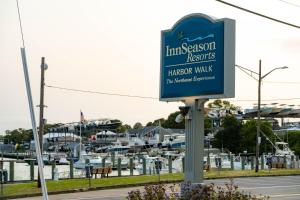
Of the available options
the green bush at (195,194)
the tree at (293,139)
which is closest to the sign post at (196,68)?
the green bush at (195,194)

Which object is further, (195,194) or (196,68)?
(196,68)

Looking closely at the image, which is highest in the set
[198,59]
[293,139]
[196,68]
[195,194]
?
[198,59]

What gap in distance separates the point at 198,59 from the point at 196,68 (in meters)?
0.25

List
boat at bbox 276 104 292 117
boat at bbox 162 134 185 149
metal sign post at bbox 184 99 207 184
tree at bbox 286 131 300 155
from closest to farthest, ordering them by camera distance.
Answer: metal sign post at bbox 184 99 207 184 → tree at bbox 286 131 300 155 → boat at bbox 162 134 185 149 → boat at bbox 276 104 292 117

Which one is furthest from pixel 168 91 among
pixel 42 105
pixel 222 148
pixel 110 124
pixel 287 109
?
pixel 110 124

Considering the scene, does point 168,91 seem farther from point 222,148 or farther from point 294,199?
point 222,148

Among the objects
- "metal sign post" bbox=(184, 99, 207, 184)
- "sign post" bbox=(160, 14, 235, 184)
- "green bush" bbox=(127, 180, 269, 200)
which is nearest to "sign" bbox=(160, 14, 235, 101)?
"sign post" bbox=(160, 14, 235, 184)

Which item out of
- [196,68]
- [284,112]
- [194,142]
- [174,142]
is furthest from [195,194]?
[284,112]

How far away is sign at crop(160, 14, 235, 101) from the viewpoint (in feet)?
48.0

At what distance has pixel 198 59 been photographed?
15180mm

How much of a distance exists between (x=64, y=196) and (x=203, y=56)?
36.8ft

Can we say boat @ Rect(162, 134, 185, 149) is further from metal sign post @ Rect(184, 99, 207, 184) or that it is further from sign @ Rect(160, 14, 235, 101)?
metal sign post @ Rect(184, 99, 207, 184)

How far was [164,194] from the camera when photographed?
11789 millimetres

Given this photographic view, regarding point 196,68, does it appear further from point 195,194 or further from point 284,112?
point 284,112
